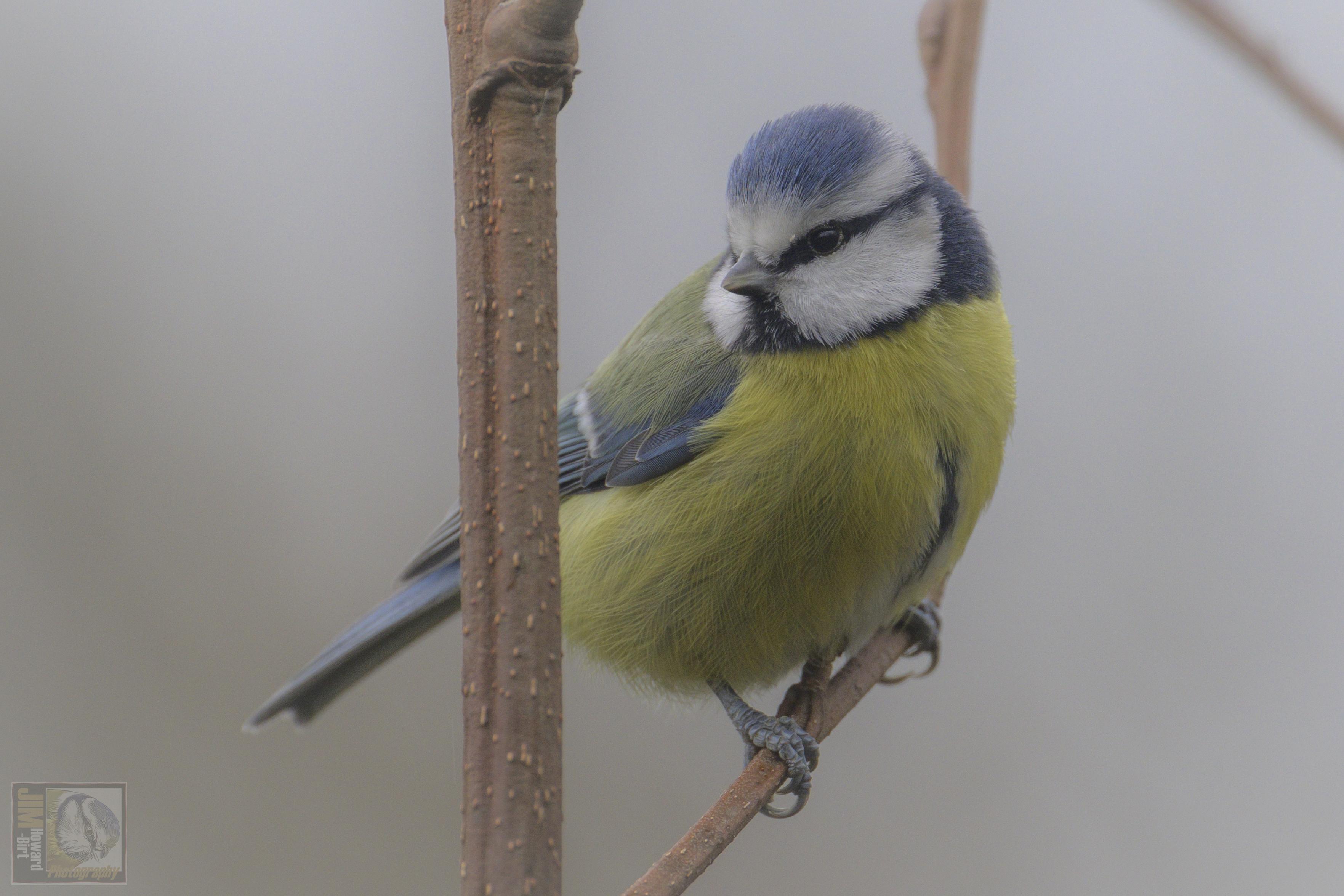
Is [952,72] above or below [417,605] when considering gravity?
above

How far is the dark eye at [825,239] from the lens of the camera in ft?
5.43

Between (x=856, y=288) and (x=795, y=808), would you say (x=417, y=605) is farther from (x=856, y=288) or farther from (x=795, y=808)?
(x=856, y=288)

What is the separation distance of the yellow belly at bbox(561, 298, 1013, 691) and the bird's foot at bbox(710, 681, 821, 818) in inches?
2.5

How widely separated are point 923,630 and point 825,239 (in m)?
0.86

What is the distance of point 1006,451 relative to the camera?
184 cm

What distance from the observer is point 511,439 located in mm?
782

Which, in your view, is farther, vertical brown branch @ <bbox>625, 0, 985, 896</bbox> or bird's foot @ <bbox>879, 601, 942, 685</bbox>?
bird's foot @ <bbox>879, 601, 942, 685</bbox>

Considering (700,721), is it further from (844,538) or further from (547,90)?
(547,90)

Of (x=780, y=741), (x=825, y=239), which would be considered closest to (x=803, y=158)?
(x=825, y=239)

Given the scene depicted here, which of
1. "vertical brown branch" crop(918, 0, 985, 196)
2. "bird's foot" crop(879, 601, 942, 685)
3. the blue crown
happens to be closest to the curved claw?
"bird's foot" crop(879, 601, 942, 685)

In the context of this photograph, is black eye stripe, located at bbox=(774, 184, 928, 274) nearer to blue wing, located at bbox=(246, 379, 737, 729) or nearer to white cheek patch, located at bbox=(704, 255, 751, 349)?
white cheek patch, located at bbox=(704, 255, 751, 349)

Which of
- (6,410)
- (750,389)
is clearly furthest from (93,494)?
(750,389)

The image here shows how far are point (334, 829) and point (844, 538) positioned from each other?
174 cm

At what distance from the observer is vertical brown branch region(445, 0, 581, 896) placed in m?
0.74
